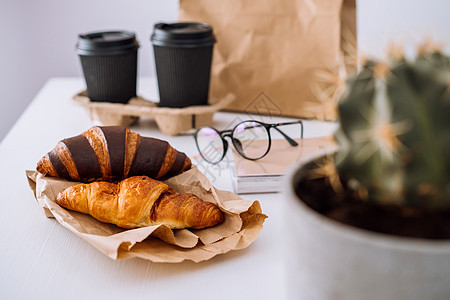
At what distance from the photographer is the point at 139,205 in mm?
561

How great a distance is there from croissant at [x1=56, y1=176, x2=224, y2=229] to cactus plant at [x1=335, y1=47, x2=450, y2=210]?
0.27 m

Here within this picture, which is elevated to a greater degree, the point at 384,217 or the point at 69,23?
the point at 384,217

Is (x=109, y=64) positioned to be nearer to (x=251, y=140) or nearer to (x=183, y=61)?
(x=183, y=61)

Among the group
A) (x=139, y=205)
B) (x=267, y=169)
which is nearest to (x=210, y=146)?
(x=267, y=169)

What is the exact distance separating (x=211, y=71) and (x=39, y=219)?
21.9 inches

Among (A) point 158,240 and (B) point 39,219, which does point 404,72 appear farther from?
(B) point 39,219

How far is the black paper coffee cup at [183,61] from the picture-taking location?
3.02 feet

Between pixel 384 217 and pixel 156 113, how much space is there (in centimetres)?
68

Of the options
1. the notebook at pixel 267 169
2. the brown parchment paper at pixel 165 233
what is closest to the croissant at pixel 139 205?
the brown parchment paper at pixel 165 233

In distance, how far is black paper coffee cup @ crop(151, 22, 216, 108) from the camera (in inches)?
36.3

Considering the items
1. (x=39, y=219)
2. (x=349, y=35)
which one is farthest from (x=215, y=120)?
(x=39, y=219)

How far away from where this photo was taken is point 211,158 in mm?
849

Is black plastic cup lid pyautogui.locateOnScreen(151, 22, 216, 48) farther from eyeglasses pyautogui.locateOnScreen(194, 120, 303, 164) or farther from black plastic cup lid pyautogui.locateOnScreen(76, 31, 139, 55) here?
eyeglasses pyautogui.locateOnScreen(194, 120, 303, 164)

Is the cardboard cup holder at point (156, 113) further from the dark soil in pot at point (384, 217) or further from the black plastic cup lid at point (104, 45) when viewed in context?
the dark soil in pot at point (384, 217)
